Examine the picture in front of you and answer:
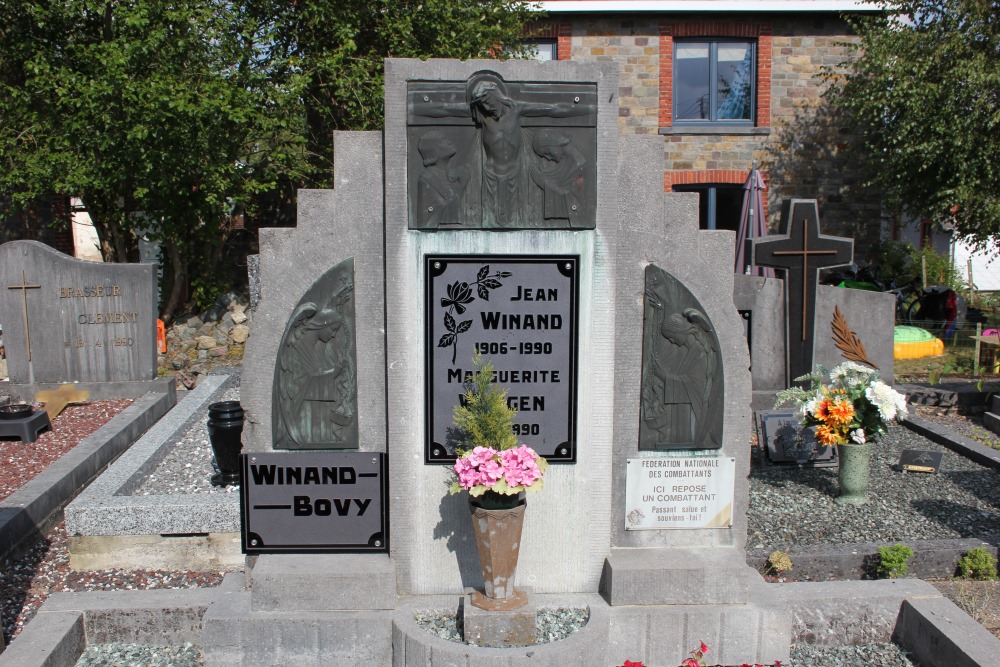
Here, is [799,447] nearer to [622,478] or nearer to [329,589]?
[622,478]

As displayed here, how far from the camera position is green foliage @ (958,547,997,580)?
516cm

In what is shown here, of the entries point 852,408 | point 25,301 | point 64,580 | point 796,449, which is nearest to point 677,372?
point 852,408

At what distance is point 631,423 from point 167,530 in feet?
11.1

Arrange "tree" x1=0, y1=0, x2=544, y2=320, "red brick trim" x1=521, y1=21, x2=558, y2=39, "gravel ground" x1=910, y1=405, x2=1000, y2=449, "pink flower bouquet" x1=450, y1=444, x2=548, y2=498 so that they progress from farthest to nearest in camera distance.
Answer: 1. "red brick trim" x1=521, y1=21, x2=558, y2=39
2. "tree" x1=0, y1=0, x2=544, y2=320
3. "gravel ground" x1=910, y1=405, x2=1000, y2=449
4. "pink flower bouquet" x1=450, y1=444, x2=548, y2=498

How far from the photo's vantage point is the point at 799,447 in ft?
24.1

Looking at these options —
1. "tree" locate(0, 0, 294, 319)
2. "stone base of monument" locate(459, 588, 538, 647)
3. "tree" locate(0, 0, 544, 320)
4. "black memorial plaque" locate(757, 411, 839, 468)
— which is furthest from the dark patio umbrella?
"stone base of monument" locate(459, 588, 538, 647)

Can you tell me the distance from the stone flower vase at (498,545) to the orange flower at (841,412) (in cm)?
334

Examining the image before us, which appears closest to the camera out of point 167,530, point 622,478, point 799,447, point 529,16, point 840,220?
point 622,478

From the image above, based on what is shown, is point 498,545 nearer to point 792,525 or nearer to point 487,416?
point 487,416

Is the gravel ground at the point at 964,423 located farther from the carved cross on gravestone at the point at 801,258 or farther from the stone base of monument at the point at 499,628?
the stone base of monument at the point at 499,628

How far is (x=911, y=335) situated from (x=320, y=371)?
11805 millimetres

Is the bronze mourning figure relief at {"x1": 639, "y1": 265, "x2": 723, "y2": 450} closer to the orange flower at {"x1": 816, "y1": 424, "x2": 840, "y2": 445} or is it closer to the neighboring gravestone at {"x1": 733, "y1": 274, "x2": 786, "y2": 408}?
the orange flower at {"x1": 816, "y1": 424, "x2": 840, "y2": 445}

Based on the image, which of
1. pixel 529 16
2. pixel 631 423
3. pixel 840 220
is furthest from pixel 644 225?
pixel 840 220

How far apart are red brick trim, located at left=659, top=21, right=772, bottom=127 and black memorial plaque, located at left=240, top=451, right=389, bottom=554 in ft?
49.9
